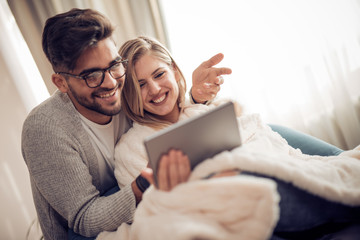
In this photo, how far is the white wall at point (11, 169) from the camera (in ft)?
5.77

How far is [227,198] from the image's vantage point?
600mm

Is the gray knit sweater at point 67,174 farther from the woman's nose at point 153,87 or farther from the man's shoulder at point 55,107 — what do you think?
the woman's nose at point 153,87

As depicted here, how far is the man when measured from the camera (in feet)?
3.09

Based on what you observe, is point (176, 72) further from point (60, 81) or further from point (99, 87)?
point (60, 81)

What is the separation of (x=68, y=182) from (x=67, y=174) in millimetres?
34

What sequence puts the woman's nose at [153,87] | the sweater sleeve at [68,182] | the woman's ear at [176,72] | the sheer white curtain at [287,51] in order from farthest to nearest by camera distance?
the sheer white curtain at [287,51], the woman's ear at [176,72], the woman's nose at [153,87], the sweater sleeve at [68,182]

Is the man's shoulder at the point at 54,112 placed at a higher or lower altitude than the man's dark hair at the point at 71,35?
lower

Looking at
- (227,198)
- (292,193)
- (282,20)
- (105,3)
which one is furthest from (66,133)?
(282,20)

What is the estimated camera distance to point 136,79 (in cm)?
119

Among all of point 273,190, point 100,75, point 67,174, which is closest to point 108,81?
point 100,75

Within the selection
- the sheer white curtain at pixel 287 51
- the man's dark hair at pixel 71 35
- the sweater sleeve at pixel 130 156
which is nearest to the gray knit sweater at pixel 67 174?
the sweater sleeve at pixel 130 156

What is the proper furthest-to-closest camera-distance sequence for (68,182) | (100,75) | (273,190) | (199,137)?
(100,75) → (68,182) → (199,137) → (273,190)

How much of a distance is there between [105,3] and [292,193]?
1.73 meters

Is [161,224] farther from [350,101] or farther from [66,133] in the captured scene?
[350,101]
